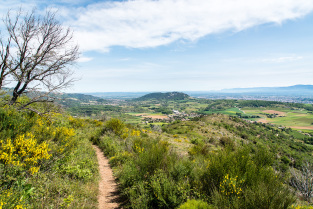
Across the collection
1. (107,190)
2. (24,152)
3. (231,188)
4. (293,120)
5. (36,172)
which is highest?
(24,152)

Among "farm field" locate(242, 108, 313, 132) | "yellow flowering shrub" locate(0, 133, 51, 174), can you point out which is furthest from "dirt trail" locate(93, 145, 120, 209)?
"farm field" locate(242, 108, 313, 132)

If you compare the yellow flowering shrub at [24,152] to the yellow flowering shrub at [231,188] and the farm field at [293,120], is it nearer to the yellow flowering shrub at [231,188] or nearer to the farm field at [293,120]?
the yellow flowering shrub at [231,188]

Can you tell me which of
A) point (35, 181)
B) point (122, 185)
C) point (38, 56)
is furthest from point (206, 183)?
point (38, 56)

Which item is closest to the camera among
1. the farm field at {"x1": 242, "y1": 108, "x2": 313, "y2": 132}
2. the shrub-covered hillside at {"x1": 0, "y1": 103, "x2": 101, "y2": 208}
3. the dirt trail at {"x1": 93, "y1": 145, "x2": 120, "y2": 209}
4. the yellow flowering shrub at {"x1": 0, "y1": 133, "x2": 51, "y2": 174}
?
the shrub-covered hillside at {"x1": 0, "y1": 103, "x2": 101, "y2": 208}

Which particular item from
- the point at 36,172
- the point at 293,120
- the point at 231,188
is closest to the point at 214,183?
the point at 231,188

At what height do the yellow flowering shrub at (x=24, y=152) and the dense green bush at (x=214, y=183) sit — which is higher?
the yellow flowering shrub at (x=24, y=152)

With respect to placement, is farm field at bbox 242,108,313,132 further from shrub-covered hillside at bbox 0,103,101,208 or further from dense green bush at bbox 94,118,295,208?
shrub-covered hillside at bbox 0,103,101,208

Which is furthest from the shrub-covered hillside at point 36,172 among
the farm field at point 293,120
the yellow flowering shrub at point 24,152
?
the farm field at point 293,120

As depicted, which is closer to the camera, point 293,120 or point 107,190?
point 107,190

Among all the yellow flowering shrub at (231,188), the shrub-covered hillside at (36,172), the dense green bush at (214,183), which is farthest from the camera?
the yellow flowering shrub at (231,188)

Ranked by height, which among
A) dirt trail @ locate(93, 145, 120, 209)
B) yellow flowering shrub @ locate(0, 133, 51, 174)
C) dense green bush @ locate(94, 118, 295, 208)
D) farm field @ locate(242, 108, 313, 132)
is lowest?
farm field @ locate(242, 108, 313, 132)

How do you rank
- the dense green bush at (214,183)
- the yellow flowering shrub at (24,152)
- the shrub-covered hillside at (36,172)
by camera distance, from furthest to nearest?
the yellow flowering shrub at (24,152)
the shrub-covered hillside at (36,172)
the dense green bush at (214,183)

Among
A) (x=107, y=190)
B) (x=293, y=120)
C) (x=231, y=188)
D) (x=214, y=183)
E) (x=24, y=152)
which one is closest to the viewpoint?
(x=231, y=188)

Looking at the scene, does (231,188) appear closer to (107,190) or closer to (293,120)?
(107,190)
